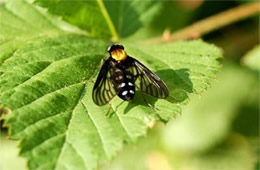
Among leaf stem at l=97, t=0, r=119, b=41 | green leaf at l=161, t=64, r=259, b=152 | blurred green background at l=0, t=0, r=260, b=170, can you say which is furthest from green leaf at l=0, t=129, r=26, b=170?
leaf stem at l=97, t=0, r=119, b=41

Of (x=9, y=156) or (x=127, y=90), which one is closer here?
(x=127, y=90)

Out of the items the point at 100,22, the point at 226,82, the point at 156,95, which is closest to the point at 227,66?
the point at 226,82

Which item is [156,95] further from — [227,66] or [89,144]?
[227,66]

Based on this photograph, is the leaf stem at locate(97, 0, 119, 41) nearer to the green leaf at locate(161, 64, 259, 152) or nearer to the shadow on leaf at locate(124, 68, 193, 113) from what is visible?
the shadow on leaf at locate(124, 68, 193, 113)

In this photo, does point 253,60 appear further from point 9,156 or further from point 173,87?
point 9,156

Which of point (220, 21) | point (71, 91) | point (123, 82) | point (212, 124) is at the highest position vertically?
point (220, 21)

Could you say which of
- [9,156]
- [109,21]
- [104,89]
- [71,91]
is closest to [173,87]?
[104,89]

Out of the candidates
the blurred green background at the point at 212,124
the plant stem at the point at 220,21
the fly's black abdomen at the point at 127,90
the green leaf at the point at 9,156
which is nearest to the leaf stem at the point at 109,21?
the plant stem at the point at 220,21
